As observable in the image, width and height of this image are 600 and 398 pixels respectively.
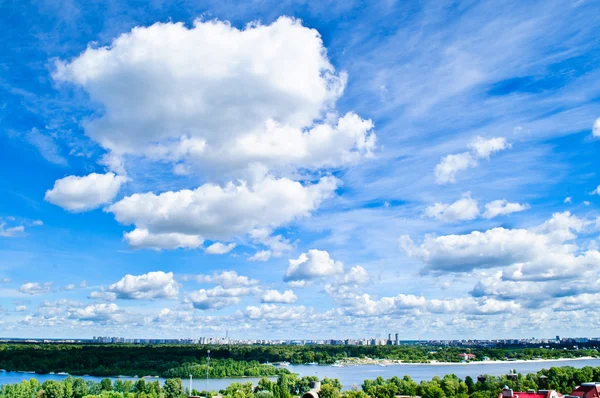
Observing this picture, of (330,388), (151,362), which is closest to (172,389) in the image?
(330,388)

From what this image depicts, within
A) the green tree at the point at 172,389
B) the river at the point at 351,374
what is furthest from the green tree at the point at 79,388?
the river at the point at 351,374

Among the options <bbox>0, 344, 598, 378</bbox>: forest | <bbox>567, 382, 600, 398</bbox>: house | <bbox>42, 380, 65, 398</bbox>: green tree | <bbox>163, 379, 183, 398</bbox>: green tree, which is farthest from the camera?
<bbox>0, 344, 598, 378</bbox>: forest

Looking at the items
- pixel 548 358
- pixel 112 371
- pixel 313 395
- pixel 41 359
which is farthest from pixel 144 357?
pixel 548 358

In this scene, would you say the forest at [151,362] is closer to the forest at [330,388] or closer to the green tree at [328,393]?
the forest at [330,388]

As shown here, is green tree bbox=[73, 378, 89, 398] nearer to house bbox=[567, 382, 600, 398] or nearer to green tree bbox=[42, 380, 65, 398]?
green tree bbox=[42, 380, 65, 398]

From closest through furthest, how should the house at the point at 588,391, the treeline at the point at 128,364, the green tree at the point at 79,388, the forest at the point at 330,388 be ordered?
the house at the point at 588,391 → the forest at the point at 330,388 → the green tree at the point at 79,388 → the treeline at the point at 128,364

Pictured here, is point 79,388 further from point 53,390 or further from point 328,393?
point 328,393

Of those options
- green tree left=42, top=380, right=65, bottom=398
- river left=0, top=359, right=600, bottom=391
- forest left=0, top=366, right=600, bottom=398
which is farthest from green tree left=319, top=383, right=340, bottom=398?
green tree left=42, top=380, right=65, bottom=398

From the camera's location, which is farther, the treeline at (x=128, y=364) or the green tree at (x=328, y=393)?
the treeline at (x=128, y=364)

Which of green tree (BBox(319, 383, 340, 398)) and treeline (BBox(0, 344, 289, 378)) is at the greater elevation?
green tree (BBox(319, 383, 340, 398))

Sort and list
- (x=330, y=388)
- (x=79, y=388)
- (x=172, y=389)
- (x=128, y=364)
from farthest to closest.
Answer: (x=128, y=364)
(x=172, y=389)
(x=79, y=388)
(x=330, y=388)
